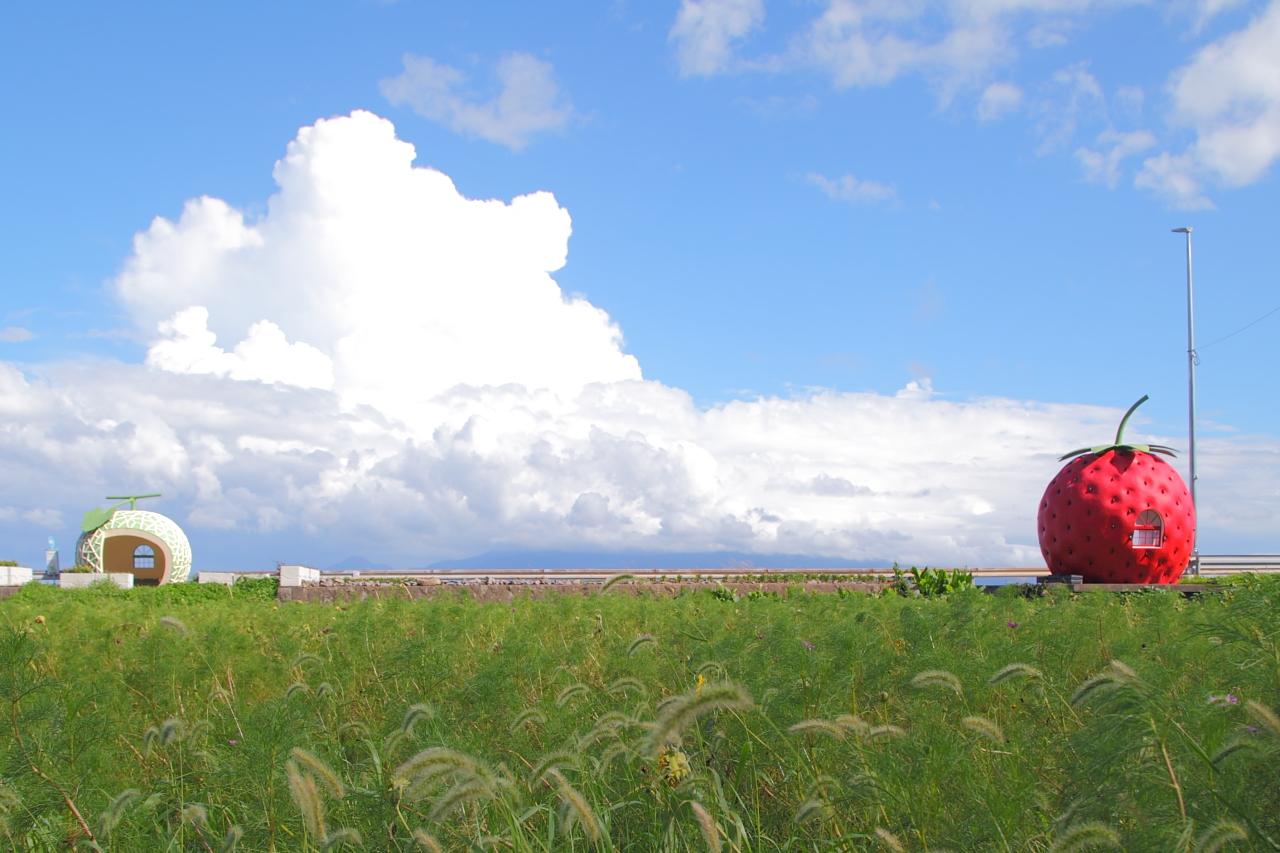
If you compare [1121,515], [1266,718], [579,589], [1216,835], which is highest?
[1121,515]

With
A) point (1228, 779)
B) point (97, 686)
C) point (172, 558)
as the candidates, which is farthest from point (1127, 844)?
point (172, 558)

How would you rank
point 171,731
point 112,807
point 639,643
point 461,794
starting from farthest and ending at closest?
point 639,643 < point 171,731 < point 112,807 < point 461,794

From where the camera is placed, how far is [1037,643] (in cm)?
554

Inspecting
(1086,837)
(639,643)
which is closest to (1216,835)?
(1086,837)

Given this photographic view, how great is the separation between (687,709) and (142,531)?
25.5 metres

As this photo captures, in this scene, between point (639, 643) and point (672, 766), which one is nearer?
point (672, 766)

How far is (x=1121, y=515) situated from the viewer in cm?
1405

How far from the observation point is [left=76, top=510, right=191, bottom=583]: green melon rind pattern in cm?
2439

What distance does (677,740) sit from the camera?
8.75ft

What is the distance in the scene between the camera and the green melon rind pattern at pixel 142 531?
24.4m

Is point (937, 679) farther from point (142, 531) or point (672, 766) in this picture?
point (142, 531)

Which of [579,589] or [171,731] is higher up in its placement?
[171,731]

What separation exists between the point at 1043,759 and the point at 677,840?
1508 mm

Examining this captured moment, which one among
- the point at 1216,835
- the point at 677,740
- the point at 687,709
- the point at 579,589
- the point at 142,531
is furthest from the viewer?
the point at 142,531
